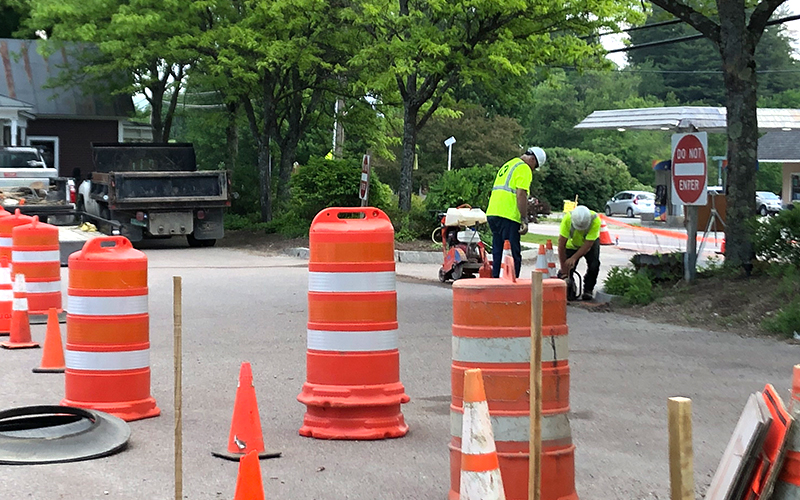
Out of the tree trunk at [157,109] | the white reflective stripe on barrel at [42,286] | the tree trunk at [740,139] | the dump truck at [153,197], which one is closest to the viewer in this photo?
the white reflective stripe on barrel at [42,286]

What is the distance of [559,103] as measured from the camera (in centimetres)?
8631

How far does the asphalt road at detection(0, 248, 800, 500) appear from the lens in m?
5.77

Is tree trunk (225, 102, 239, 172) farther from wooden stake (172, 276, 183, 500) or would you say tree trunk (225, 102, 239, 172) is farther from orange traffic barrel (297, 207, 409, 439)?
wooden stake (172, 276, 183, 500)

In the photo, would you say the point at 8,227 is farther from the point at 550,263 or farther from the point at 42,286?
the point at 550,263

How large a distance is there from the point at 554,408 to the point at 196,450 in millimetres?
2410

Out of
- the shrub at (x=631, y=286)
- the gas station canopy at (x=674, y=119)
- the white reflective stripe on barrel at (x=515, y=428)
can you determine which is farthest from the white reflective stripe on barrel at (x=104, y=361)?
the gas station canopy at (x=674, y=119)

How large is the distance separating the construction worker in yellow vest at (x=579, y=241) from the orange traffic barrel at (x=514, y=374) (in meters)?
9.24

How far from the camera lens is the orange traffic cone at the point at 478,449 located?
446cm

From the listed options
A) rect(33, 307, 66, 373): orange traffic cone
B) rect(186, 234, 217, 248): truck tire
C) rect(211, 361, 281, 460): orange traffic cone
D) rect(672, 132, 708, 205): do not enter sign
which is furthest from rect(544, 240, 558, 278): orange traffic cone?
rect(186, 234, 217, 248): truck tire

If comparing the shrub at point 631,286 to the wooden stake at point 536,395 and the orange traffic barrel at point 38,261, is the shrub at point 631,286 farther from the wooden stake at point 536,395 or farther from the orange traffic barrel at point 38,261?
Result: the wooden stake at point 536,395

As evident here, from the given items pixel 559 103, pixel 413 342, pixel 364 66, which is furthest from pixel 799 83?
pixel 413 342

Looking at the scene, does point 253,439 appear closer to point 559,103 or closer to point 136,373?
point 136,373

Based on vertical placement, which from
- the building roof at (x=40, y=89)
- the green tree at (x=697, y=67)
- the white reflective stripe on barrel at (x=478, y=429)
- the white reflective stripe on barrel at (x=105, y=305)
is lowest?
the white reflective stripe on barrel at (x=478, y=429)

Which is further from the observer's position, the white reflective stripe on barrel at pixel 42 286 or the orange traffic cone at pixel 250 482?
the white reflective stripe on barrel at pixel 42 286
